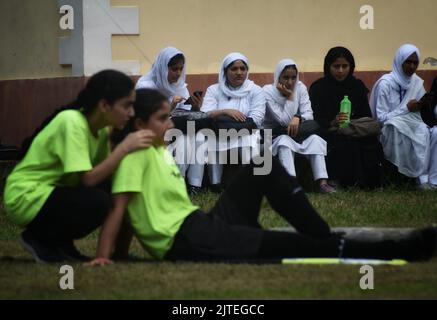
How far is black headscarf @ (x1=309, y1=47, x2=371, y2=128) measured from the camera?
37.9 feet

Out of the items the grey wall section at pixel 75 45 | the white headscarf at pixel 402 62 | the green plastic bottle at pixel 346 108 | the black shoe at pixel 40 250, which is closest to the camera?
the black shoe at pixel 40 250

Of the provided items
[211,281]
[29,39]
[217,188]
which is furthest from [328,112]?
[211,281]

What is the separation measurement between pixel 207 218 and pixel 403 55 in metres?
6.00

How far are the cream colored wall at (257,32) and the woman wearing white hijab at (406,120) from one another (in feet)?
2.26

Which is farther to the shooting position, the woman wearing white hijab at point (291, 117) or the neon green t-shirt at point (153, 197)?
the woman wearing white hijab at point (291, 117)

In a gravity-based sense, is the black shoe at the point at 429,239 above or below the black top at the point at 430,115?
below

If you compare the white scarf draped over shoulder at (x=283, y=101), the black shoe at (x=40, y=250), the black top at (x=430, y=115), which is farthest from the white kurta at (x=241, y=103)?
the black shoe at (x=40, y=250)

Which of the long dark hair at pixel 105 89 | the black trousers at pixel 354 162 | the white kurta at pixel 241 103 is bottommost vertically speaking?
the black trousers at pixel 354 162

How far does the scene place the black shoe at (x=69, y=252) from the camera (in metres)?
6.66

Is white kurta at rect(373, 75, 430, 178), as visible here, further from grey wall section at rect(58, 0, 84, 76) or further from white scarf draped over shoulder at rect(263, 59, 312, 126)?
grey wall section at rect(58, 0, 84, 76)

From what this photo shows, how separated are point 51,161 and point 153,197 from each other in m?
0.66

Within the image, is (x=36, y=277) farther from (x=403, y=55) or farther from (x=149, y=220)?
(x=403, y=55)

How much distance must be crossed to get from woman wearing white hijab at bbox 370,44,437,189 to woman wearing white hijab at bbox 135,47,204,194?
6.69 feet

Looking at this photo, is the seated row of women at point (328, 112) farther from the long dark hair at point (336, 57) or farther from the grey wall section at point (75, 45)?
the grey wall section at point (75, 45)
